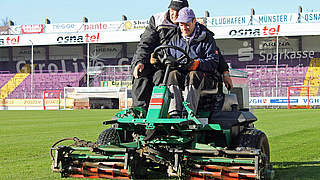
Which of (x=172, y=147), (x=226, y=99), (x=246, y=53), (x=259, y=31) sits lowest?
(x=172, y=147)

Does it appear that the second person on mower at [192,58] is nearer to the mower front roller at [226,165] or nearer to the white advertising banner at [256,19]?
the mower front roller at [226,165]

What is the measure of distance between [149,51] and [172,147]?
4.81 ft

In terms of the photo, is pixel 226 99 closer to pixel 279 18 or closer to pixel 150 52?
pixel 150 52

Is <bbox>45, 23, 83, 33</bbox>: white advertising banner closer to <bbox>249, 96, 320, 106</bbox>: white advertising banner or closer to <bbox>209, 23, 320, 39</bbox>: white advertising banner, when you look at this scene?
<bbox>209, 23, 320, 39</bbox>: white advertising banner

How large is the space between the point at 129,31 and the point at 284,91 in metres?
17.1

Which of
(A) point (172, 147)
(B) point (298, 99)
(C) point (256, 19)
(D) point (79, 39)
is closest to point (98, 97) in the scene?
(D) point (79, 39)

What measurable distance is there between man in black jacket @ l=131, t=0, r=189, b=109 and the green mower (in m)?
0.26

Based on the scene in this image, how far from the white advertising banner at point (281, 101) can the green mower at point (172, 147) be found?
33845 mm

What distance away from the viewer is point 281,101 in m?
39.0

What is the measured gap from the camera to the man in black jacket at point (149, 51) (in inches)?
232

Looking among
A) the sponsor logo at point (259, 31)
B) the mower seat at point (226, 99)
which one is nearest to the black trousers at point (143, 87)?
the mower seat at point (226, 99)

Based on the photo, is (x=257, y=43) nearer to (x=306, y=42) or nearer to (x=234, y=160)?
(x=306, y=42)

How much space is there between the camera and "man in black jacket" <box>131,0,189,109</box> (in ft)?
19.3

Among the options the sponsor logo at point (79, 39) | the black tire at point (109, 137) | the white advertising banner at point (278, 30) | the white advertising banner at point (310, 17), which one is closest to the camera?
the black tire at point (109, 137)
